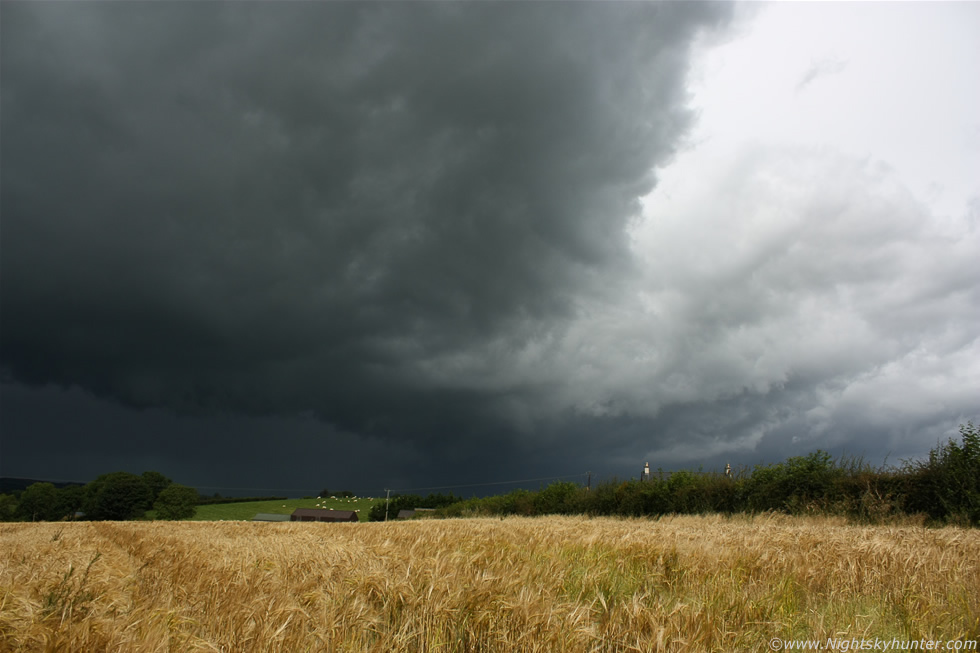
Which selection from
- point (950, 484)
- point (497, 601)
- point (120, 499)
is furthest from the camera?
point (120, 499)

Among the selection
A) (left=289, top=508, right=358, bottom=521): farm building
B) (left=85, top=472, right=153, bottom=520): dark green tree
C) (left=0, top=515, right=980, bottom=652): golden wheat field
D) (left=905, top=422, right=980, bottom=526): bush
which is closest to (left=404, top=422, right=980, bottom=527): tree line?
(left=905, top=422, right=980, bottom=526): bush

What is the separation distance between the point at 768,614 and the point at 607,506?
45.3 m

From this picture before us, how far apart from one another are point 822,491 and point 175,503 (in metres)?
136

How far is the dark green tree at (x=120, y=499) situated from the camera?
119 m

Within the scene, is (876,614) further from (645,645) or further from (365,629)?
(365,629)

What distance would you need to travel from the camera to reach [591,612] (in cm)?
498

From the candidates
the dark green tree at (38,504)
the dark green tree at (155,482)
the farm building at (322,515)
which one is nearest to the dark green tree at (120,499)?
the dark green tree at (155,482)

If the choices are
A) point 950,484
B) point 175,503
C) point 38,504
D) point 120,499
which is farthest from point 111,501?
point 950,484

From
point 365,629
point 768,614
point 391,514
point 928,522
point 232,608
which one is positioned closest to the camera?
point 365,629

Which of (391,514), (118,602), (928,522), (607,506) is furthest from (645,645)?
(391,514)

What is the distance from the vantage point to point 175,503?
12162cm

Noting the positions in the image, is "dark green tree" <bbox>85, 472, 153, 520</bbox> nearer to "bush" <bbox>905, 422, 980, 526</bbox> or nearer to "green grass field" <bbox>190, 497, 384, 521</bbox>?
"green grass field" <bbox>190, 497, 384, 521</bbox>

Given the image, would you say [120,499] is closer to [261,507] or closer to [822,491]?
[261,507]

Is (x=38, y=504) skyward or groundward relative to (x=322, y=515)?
skyward
